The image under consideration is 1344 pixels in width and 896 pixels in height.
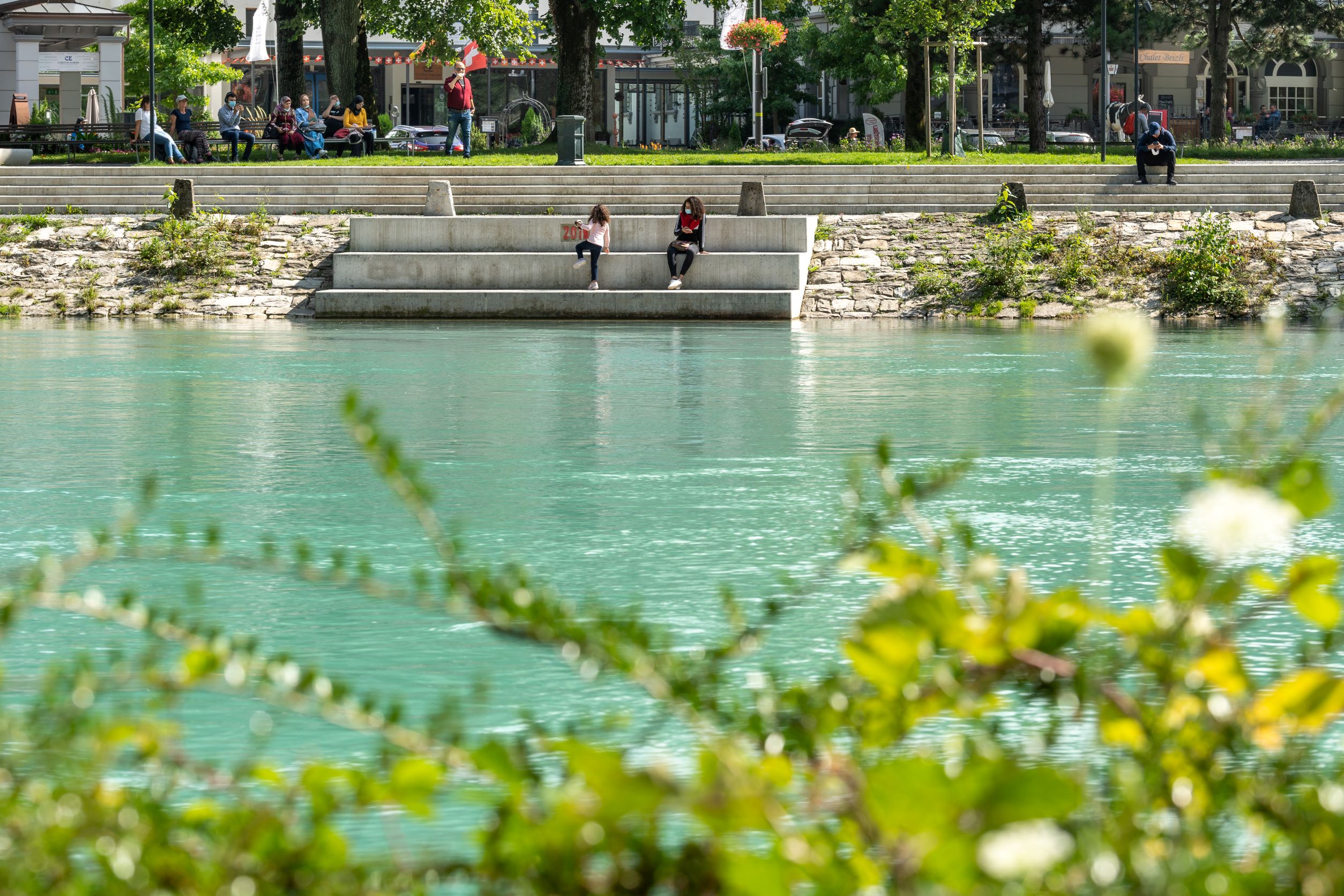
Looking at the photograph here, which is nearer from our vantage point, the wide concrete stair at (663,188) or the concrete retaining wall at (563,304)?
the concrete retaining wall at (563,304)

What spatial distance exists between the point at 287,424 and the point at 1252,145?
3188 centimetres

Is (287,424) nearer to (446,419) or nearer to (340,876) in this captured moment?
(446,419)

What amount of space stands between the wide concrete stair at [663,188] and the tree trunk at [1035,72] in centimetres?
1398

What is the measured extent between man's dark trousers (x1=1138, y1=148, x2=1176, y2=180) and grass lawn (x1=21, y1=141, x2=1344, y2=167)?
1.77 m

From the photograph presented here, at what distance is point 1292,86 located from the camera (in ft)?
238

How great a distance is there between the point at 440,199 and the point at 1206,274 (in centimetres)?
1091

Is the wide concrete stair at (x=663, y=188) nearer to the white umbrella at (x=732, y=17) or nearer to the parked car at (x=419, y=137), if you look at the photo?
the white umbrella at (x=732, y=17)

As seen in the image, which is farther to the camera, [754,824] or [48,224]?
[48,224]

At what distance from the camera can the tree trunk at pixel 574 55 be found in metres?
40.3

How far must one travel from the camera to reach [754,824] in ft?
5.46

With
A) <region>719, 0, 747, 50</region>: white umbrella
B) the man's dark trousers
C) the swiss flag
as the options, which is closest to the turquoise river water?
the man's dark trousers

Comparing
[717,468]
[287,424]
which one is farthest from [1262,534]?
[287,424]

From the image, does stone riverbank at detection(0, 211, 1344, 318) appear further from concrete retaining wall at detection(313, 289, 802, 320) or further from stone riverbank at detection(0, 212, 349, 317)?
concrete retaining wall at detection(313, 289, 802, 320)

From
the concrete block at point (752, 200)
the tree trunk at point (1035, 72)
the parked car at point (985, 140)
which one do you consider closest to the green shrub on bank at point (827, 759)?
the concrete block at point (752, 200)
